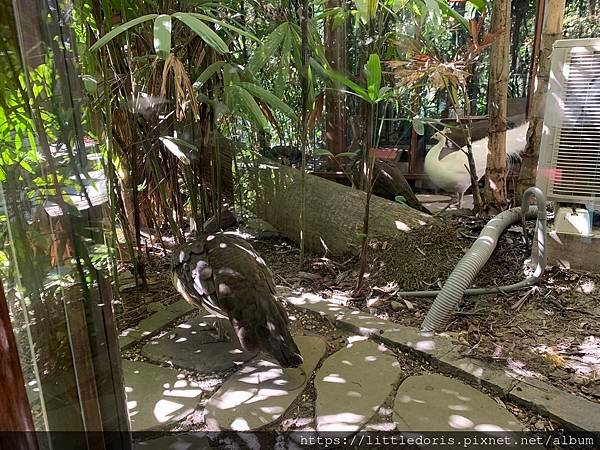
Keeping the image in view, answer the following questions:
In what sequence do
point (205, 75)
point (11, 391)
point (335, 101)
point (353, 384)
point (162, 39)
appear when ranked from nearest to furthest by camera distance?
point (11, 391) → point (162, 39) → point (353, 384) → point (205, 75) → point (335, 101)

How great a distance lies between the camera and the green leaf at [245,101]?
1694mm

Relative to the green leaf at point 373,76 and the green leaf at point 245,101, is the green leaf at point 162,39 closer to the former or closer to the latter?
the green leaf at point 245,101

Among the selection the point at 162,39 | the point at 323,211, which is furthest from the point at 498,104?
the point at 162,39

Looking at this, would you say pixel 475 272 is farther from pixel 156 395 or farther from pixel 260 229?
pixel 260 229

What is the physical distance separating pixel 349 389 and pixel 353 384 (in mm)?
30

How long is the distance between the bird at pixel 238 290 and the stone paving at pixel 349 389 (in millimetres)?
100

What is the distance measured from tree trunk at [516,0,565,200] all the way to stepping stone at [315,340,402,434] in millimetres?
1627

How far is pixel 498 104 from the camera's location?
2.65 meters

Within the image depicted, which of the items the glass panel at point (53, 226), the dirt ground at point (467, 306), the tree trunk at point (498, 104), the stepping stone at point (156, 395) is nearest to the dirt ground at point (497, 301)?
the dirt ground at point (467, 306)

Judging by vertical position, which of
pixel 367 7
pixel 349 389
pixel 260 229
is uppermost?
pixel 367 7

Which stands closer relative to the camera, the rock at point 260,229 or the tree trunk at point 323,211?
the tree trunk at point 323,211

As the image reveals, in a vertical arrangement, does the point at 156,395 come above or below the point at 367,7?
below

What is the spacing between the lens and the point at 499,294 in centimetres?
202

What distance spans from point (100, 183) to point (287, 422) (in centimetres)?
98
